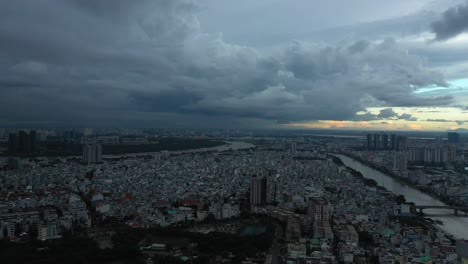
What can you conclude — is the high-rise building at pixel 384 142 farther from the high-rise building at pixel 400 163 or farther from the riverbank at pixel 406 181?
the high-rise building at pixel 400 163

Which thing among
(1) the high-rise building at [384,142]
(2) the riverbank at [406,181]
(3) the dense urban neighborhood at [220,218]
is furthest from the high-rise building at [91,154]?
(1) the high-rise building at [384,142]

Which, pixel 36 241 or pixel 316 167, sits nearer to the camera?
pixel 36 241

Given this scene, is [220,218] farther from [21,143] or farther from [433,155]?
[433,155]

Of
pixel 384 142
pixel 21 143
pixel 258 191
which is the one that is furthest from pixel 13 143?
pixel 384 142

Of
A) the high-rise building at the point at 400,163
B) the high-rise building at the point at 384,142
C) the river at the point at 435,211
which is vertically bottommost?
the river at the point at 435,211

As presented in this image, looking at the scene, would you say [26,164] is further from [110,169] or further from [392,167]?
[392,167]

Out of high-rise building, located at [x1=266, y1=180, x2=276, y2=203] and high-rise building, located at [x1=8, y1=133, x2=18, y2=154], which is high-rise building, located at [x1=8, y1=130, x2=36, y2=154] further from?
high-rise building, located at [x1=266, y1=180, x2=276, y2=203]

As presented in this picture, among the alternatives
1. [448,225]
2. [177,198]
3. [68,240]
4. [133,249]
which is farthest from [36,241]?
[448,225]

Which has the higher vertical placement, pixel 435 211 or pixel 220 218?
pixel 220 218
